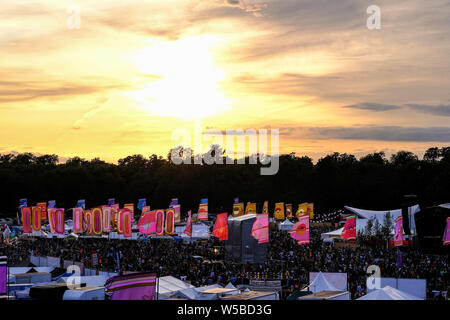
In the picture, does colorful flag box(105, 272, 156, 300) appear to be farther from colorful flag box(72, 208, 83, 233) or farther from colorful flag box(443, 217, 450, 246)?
colorful flag box(72, 208, 83, 233)

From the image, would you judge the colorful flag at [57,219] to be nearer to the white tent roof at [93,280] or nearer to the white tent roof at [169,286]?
the white tent roof at [93,280]

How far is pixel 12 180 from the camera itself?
93.2m

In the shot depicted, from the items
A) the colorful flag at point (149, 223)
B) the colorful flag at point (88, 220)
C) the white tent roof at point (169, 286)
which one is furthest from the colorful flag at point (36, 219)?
the white tent roof at point (169, 286)

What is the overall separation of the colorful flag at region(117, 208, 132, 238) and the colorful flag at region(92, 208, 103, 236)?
1.31 m

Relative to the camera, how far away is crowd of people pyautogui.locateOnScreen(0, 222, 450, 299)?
2677cm

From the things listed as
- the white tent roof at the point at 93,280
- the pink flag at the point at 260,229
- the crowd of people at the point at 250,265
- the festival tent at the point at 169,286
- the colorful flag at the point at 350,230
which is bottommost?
the crowd of people at the point at 250,265

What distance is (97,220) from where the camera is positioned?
36250 mm

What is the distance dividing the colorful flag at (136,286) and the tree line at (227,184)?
242 ft

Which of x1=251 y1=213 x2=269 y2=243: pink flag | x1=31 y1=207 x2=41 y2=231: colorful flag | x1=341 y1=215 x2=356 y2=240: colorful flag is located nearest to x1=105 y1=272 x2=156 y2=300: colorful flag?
x1=251 y1=213 x2=269 y2=243: pink flag

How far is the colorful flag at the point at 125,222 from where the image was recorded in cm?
3569
